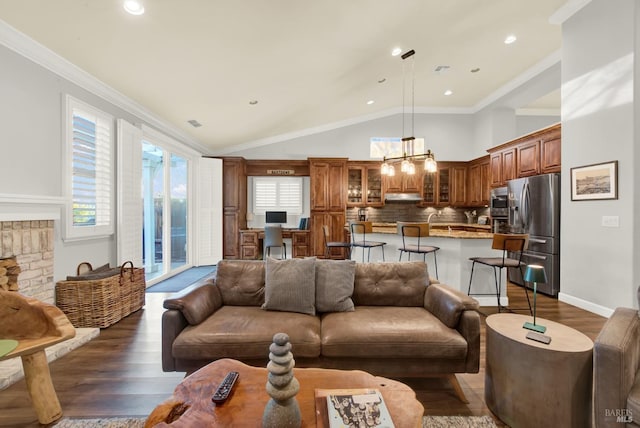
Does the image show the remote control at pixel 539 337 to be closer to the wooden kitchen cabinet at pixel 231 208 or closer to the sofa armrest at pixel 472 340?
the sofa armrest at pixel 472 340

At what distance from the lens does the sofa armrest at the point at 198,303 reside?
76.0 inches

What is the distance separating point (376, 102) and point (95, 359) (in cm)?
631

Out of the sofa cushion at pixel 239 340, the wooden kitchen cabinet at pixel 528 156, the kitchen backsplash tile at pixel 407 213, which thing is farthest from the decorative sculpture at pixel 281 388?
the kitchen backsplash tile at pixel 407 213

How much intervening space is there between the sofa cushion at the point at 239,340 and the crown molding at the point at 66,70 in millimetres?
2977

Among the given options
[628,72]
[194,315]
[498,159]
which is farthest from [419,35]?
[194,315]

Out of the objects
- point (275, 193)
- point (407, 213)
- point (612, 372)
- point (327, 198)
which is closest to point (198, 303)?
point (612, 372)

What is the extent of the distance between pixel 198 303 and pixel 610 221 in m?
4.48

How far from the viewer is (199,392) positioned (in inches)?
46.6

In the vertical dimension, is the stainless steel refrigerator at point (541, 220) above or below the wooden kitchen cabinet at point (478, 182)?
below

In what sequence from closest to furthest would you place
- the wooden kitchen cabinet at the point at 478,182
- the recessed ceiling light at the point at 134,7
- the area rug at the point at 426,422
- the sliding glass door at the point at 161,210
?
the area rug at the point at 426,422 → the recessed ceiling light at the point at 134,7 → the sliding glass door at the point at 161,210 → the wooden kitchen cabinet at the point at 478,182

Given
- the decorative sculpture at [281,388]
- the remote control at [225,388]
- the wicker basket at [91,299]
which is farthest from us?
the wicker basket at [91,299]

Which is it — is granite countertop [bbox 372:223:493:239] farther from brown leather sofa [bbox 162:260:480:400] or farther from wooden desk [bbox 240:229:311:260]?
wooden desk [bbox 240:229:311:260]

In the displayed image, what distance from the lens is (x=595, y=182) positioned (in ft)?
11.1

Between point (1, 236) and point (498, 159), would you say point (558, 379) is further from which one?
point (498, 159)
